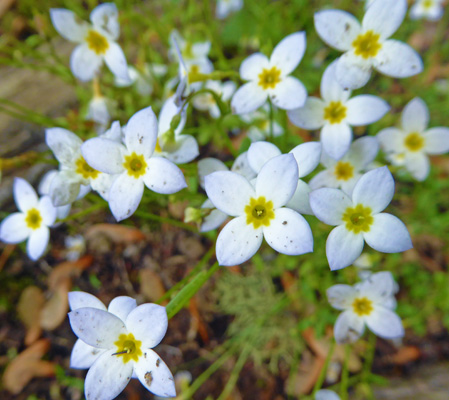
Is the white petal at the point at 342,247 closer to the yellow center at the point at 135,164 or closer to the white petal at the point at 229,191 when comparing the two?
the white petal at the point at 229,191

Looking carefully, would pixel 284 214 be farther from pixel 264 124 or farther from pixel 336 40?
pixel 264 124

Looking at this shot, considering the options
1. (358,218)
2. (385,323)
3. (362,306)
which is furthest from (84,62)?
(385,323)

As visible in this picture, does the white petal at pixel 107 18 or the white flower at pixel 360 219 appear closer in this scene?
the white flower at pixel 360 219

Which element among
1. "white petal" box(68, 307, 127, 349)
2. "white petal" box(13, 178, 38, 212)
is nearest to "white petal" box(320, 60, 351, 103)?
"white petal" box(68, 307, 127, 349)

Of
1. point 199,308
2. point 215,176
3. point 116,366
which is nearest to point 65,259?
Result: point 199,308

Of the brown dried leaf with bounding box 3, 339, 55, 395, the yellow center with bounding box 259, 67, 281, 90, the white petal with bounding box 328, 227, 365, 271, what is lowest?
the brown dried leaf with bounding box 3, 339, 55, 395

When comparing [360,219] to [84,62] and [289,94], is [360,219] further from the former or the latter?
[84,62]

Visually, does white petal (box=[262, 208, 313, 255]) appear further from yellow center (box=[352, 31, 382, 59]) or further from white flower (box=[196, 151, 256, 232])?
yellow center (box=[352, 31, 382, 59])

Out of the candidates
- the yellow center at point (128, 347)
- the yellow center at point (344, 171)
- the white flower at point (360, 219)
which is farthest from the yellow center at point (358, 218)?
the yellow center at point (128, 347)
